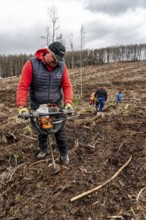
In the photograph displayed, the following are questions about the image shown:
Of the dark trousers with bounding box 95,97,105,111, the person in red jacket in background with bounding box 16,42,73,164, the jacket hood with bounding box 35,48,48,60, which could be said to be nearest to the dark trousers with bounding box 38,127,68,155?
the person in red jacket in background with bounding box 16,42,73,164

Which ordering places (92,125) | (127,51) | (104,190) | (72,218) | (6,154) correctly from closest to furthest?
(72,218) < (104,190) < (6,154) < (92,125) < (127,51)

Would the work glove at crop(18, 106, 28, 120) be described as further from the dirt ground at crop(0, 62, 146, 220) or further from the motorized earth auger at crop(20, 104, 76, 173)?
the dirt ground at crop(0, 62, 146, 220)

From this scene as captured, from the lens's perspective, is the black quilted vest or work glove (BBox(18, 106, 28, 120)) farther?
the black quilted vest

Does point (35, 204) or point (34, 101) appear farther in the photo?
point (34, 101)

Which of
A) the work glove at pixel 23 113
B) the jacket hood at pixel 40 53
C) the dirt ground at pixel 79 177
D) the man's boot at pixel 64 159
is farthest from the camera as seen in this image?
the man's boot at pixel 64 159

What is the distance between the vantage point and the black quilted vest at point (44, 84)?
3.63 meters

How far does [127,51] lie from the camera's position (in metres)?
41.2

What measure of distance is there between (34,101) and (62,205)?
5.36ft

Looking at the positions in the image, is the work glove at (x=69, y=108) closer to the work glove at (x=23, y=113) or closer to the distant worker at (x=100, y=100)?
the work glove at (x=23, y=113)

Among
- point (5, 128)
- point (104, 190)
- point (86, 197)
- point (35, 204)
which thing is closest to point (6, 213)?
point (35, 204)

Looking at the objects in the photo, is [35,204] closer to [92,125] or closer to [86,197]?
[86,197]

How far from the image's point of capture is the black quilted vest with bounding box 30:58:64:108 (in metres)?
3.63

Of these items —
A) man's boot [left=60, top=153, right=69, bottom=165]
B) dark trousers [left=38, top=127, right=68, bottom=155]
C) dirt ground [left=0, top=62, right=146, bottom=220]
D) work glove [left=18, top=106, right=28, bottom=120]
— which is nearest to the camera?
dirt ground [left=0, top=62, right=146, bottom=220]

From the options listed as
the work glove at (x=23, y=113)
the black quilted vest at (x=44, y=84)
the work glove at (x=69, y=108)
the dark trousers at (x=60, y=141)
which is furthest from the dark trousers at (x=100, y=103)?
the work glove at (x=23, y=113)
